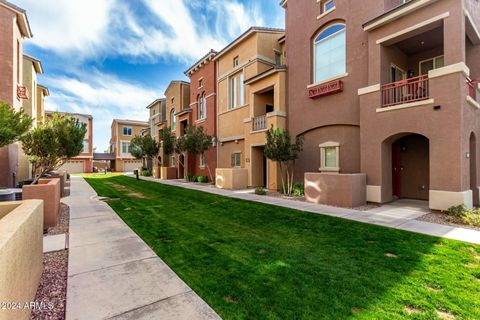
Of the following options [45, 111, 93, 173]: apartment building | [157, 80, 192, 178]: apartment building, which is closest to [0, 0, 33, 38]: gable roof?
[157, 80, 192, 178]: apartment building

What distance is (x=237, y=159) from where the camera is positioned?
63.5 ft

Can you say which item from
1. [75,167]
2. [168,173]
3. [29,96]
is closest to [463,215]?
[168,173]

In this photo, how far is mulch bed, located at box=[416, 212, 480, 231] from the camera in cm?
746

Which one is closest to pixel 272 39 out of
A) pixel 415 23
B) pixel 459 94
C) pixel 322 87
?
pixel 322 87

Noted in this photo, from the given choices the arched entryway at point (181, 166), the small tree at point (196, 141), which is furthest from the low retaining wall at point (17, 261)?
the arched entryway at point (181, 166)

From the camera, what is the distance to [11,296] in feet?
7.33

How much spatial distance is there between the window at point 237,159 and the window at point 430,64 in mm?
12351

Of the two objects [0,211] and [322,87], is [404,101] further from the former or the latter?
[0,211]

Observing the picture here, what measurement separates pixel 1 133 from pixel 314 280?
8948 millimetres

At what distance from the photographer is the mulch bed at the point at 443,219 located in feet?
24.5

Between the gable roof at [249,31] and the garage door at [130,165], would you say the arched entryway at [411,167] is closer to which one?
the gable roof at [249,31]

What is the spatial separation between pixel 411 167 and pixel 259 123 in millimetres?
9168

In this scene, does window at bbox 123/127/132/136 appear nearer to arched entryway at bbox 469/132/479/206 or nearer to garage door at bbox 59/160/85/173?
garage door at bbox 59/160/85/173

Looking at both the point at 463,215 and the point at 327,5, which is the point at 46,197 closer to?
the point at 463,215
